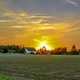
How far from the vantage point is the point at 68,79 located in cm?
6256

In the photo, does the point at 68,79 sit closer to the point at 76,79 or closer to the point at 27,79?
the point at 76,79

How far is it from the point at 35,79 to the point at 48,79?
2.41 m

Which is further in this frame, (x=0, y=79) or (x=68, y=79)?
(x=68, y=79)

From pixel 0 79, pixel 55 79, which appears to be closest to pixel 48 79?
pixel 55 79

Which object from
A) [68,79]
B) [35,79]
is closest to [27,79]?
[35,79]

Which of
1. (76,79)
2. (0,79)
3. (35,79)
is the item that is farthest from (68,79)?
(0,79)

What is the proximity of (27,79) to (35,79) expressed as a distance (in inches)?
60.3

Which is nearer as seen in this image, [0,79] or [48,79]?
[0,79]

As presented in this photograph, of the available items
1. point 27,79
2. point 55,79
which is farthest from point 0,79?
point 55,79

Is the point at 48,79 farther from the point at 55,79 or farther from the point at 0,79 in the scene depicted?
the point at 0,79

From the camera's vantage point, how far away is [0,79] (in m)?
46.3

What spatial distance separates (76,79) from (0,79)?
19004 millimetres

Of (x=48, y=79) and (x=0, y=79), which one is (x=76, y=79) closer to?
(x=48, y=79)

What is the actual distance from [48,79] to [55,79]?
1202 millimetres
